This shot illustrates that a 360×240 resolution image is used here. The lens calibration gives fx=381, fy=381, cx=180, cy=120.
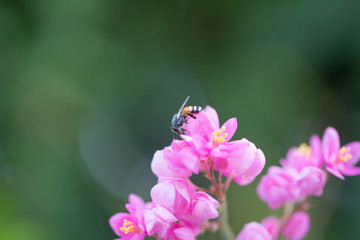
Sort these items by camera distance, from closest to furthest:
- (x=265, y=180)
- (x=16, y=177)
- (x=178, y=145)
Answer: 1. (x=178, y=145)
2. (x=265, y=180)
3. (x=16, y=177)

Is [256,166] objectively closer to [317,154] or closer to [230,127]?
[230,127]

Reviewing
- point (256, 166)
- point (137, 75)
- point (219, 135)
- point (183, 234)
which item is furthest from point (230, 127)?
point (137, 75)

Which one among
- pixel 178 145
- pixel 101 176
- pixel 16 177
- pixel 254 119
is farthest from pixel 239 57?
pixel 178 145

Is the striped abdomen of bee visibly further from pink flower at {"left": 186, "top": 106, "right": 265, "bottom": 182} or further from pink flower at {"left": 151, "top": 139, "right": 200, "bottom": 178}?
pink flower at {"left": 151, "top": 139, "right": 200, "bottom": 178}

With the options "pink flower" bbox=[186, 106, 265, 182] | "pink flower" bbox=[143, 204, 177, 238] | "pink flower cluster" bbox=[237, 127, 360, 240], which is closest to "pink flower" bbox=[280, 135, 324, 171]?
"pink flower cluster" bbox=[237, 127, 360, 240]

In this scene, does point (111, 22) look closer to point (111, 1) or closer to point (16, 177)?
point (111, 1)

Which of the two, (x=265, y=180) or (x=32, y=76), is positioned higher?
(x=32, y=76)

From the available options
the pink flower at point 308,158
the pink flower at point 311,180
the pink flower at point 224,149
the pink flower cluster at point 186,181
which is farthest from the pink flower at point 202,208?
the pink flower at point 308,158
